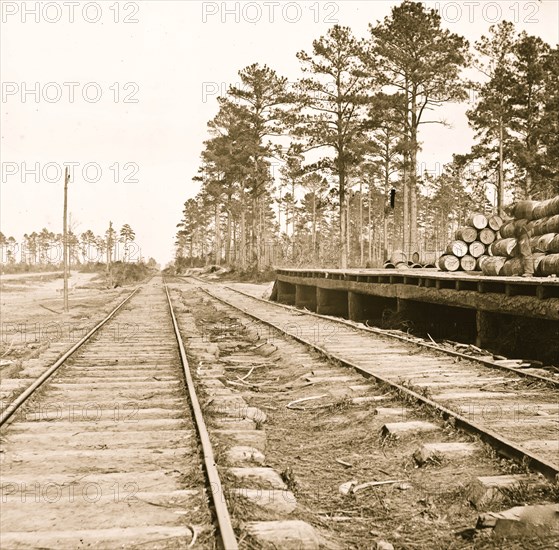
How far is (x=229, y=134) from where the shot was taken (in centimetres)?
4628

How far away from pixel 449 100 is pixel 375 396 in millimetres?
25413

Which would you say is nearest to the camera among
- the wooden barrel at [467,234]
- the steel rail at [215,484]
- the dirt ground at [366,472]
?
the steel rail at [215,484]

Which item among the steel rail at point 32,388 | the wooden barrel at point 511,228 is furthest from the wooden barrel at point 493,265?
the steel rail at point 32,388

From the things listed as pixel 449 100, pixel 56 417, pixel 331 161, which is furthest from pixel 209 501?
pixel 331 161

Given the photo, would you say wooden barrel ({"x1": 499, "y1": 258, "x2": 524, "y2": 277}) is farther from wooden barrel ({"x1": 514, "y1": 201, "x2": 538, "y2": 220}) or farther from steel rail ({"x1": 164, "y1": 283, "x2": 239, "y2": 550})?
steel rail ({"x1": 164, "y1": 283, "x2": 239, "y2": 550})

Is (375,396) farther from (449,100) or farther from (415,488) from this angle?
(449,100)

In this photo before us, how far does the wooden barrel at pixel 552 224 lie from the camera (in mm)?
11672

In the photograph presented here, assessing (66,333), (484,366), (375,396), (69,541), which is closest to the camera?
(69,541)

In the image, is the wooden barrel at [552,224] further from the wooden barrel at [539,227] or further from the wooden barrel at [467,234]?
the wooden barrel at [467,234]

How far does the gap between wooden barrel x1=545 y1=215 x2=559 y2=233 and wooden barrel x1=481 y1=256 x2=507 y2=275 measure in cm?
125

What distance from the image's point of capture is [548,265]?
35.6 feet

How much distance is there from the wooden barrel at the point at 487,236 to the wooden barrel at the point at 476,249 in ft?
0.42

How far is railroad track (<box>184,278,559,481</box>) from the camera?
496cm

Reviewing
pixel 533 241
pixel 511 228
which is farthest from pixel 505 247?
pixel 533 241
